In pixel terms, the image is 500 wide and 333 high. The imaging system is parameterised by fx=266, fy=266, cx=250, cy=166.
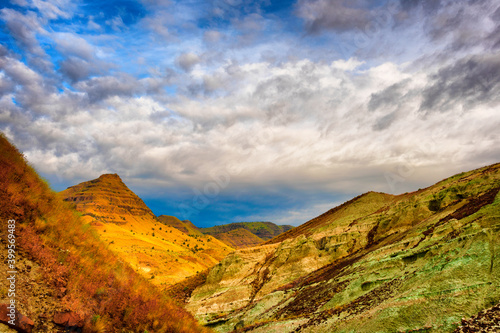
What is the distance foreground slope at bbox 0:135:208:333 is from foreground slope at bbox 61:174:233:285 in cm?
2276

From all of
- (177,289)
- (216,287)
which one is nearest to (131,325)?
(216,287)

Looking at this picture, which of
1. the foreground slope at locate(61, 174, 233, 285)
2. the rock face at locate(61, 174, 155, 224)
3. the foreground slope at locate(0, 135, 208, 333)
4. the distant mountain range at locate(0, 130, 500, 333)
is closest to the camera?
the foreground slope at locate(0, 135, 208, 333)

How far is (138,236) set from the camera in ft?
317

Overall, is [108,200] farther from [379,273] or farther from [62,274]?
[62,274]

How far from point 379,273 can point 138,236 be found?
9413 centimetres

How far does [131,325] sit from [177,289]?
41708 mm

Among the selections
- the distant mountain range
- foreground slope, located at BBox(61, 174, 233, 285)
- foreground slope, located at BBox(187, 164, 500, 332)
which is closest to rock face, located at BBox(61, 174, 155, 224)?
foreground slope, located at BBox(61, 174, 233, 285)

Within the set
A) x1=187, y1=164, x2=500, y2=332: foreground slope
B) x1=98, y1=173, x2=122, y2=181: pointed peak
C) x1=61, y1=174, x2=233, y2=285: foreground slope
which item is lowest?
x1=187, y1=164, x2=500, y2=332: foreground slope

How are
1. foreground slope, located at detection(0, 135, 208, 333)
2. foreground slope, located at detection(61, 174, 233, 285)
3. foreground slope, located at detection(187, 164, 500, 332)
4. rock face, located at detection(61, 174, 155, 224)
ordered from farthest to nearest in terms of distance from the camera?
rock face, located at detection(61, 174, 155, 224) < foreground slope, located at detection(61, 174, 233, 285) < foreground slope, located at detection(187, 164, 500, 332) < foreground slope, located at detection(0, 135, 208, 333)

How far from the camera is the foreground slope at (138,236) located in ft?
233

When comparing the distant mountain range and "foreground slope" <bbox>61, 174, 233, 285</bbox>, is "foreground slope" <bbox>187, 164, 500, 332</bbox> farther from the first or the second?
"foreground slope" <bbox>61, 174, 233, 285</bbox>

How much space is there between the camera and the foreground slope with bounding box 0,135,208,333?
756 cm

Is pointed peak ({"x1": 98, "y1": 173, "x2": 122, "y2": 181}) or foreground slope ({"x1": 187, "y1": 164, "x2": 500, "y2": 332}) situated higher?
pointed peak ({"x1": 98, "y1": 173, "x2": 122, "y2": 181})

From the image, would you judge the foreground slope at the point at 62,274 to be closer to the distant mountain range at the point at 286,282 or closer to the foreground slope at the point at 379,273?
the distant mountain range at the point at 286,282
